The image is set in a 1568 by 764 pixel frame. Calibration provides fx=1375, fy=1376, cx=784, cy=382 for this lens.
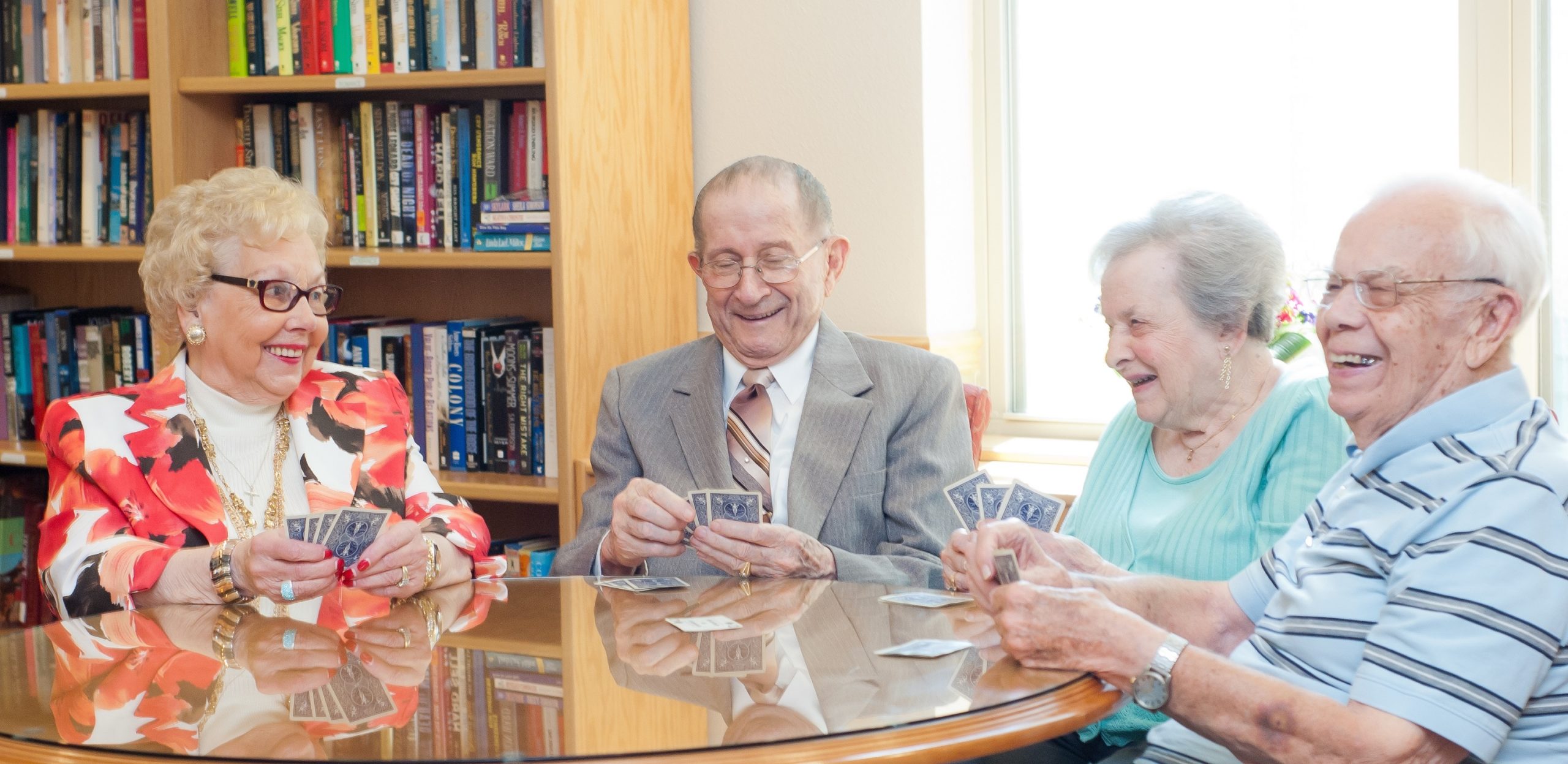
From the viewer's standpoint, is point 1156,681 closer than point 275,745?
No

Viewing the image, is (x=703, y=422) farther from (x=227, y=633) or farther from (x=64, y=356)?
(x=64, y=356)

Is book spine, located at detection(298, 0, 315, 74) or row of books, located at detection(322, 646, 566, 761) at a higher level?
book spine, located at detection(298, 0, 315, 74)

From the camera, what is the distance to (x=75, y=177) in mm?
3943

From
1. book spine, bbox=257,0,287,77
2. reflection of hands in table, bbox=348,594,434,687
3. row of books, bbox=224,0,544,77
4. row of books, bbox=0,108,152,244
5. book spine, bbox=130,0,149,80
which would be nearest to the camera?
reflection of hands in table, bbox=348,594,434,687

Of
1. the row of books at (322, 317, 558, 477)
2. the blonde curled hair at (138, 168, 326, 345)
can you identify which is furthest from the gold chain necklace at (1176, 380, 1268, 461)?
the row of books at (322, 317, 558, 477)

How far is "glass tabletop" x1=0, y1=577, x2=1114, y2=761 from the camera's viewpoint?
4.54 feet

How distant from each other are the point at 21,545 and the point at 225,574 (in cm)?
236

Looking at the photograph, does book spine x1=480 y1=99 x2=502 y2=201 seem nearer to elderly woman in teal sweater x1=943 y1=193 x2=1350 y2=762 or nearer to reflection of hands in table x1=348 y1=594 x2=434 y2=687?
reflection of hands in table x1=348 y1=594 x2=434 y2=687

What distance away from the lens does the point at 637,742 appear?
52.7 inches

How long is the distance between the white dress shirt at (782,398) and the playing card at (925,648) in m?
0.77

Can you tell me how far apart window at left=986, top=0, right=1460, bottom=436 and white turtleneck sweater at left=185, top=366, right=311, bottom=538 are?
184 cm

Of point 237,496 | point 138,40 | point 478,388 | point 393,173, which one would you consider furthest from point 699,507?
point 138,40

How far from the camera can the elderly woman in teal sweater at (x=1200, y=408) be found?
6.92 feet

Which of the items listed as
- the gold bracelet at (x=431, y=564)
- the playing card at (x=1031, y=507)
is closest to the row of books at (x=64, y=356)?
the gold bracelet at (x=431, y=564)
